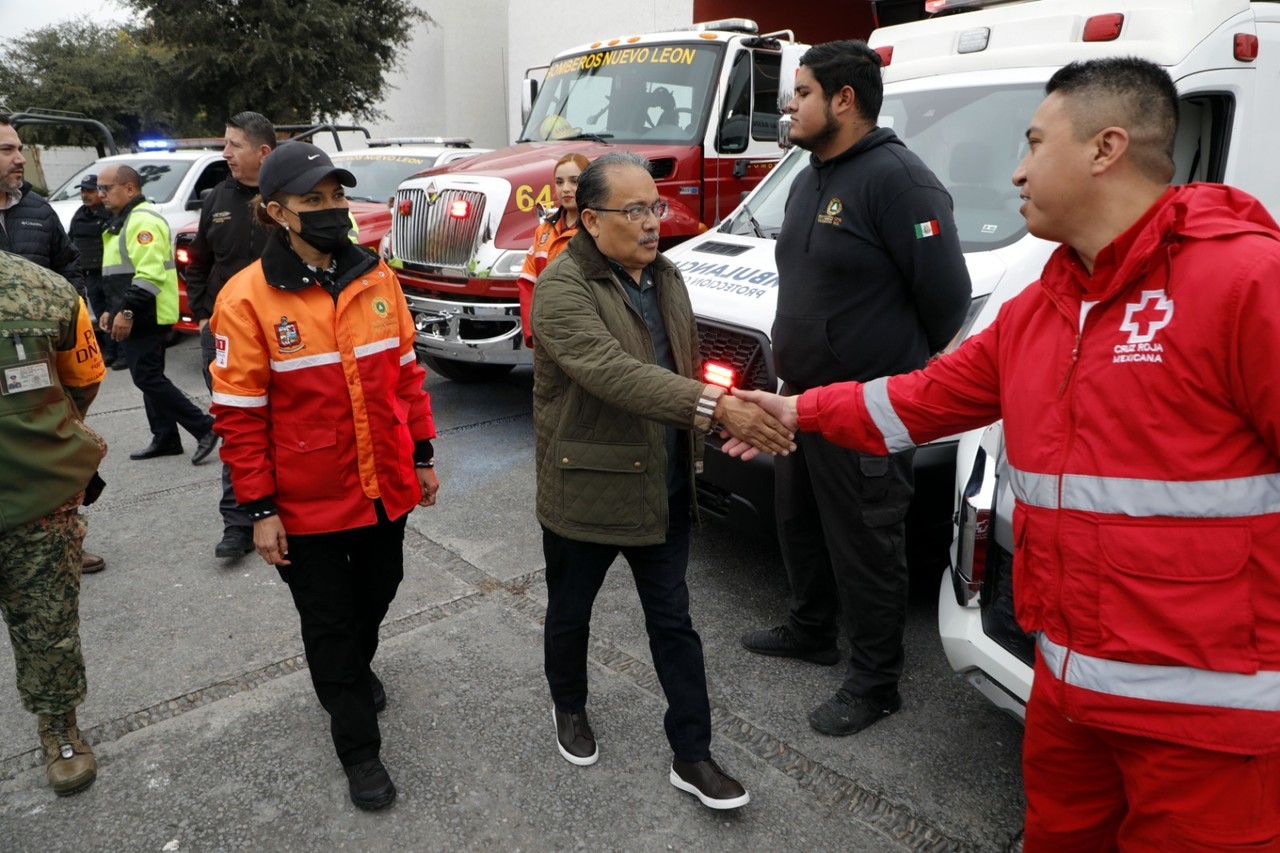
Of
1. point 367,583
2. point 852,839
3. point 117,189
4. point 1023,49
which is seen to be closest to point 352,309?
point 367,583

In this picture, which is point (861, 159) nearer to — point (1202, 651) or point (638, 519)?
point (638, 519)

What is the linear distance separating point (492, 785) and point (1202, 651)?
2.06 metres

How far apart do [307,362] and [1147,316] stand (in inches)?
82.0

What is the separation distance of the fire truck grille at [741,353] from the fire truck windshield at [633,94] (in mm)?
3184

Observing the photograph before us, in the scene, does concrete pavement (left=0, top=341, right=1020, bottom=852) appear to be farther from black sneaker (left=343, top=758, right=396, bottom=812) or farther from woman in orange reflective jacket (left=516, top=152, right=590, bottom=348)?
woman in orange reflective jacket (left=516, top=152, right=590, bottom=348)

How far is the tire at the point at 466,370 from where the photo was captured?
7797 mm

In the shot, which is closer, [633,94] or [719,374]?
[719,374]

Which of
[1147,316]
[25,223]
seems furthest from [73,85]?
A: [1147,316]

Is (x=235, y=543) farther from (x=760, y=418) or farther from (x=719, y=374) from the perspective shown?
(x=760, y=418)

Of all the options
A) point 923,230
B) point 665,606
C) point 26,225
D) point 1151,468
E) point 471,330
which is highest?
point 923,230

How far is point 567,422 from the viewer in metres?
2.61

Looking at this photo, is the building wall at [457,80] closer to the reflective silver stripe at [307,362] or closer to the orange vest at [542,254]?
the orange vest at [542,254]

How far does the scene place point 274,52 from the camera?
19.5 metres

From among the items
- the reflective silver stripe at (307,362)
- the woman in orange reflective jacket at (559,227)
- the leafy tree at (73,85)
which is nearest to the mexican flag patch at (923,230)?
the reflective silver stripe at (307,362)
